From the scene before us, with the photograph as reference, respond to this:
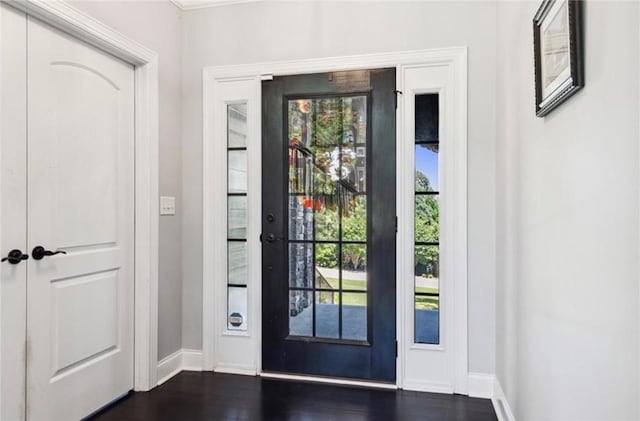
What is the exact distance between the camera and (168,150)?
2.91 m

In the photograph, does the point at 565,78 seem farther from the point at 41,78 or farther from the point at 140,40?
the point at 140,40

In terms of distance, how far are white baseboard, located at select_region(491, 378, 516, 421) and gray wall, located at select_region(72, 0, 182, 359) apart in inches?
A: 83.0

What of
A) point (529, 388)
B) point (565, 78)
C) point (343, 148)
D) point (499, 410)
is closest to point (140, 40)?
point (343, 148)

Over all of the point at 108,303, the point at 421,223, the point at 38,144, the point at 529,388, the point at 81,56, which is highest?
the point at 81,56

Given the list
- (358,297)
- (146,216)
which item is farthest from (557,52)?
(146,216)

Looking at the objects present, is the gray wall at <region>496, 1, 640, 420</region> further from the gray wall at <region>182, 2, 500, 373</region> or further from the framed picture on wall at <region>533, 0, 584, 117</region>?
the gray wall at <region>182, 2, 500, 373</region>

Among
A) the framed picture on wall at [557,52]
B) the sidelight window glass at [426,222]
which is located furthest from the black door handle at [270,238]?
the framed picture on wall at [557,52]

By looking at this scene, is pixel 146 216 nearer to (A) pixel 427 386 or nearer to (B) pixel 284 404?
(B) pixel 284 404

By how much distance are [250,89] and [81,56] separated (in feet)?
3.45

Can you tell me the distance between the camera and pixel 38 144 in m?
2.02

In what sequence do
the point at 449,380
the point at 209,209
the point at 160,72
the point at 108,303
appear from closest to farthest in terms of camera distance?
the point at 108,303
the point at 449,380
the point at 160,72
the point at 209,209

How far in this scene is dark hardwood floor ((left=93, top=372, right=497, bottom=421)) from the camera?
236 centimetres

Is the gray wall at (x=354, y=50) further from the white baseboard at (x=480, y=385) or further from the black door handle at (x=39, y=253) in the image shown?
the black door handle at (x=39, y=253)

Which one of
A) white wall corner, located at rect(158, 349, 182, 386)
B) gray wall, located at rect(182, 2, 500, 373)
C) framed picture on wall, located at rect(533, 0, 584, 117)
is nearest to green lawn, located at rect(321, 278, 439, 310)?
gray wall, located at rect(182, 2, 500, 373)
